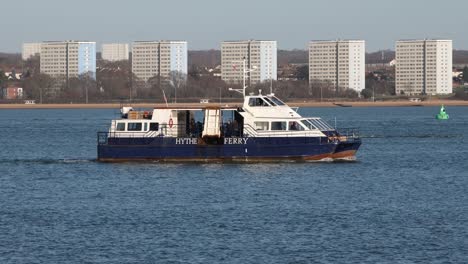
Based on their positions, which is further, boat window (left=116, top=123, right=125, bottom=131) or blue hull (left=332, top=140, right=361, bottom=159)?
boat window (left=116, top=123, right=125, bottom=131)

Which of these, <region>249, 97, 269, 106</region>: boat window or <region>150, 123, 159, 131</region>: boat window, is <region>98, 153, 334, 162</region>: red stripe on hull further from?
<region>249, 97, 269, 106</region>: boat window

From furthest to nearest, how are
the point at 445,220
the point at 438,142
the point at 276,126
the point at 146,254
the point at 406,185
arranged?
the point at 438,142, the point at 276,126, the point at 406,185, the point at 445,220, the point at 146,254

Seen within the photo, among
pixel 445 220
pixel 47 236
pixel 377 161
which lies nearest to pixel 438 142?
pixel 377 161

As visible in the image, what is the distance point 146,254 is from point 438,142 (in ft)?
198

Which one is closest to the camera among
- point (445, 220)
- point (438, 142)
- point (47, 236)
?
point (47, 236)

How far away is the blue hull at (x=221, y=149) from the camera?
66.6 metres

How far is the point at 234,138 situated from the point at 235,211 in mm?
17846

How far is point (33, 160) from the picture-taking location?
250 feet

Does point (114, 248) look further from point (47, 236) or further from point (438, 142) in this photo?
point (438, 142)

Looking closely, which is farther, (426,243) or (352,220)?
(352,220)

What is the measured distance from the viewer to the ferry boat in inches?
2621

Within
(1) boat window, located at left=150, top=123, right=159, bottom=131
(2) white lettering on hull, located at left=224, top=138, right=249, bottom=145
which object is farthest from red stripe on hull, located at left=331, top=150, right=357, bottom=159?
(1) boat window, located at left=150, top=123, right=159, bottom=131

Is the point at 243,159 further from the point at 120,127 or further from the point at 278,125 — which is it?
the point at 120,127

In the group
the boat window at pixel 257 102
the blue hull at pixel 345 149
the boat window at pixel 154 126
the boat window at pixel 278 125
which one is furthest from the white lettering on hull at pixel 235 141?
the blue hull at pixel 345 149
